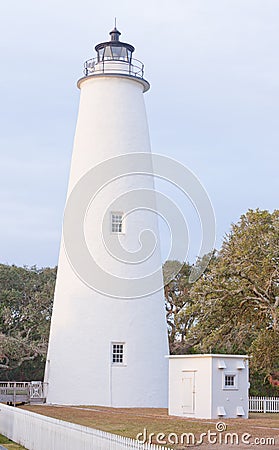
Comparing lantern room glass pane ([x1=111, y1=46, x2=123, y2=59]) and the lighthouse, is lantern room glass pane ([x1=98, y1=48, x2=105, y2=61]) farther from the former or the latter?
the lighthouse

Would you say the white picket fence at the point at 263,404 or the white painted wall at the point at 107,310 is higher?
the white painted wall at the point at 107,310

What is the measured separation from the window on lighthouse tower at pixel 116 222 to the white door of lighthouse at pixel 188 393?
20.2ft

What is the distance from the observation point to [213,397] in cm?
2134

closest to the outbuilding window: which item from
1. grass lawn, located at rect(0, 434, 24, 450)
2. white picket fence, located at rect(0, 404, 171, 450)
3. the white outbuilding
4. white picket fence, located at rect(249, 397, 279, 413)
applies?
the white outbuilding

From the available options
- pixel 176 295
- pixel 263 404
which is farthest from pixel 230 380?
pixel 176 295

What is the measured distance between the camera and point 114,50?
27.9 meters

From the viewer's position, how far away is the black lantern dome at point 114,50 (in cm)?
2781

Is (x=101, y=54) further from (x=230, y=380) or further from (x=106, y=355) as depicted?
(x=230, y=380)

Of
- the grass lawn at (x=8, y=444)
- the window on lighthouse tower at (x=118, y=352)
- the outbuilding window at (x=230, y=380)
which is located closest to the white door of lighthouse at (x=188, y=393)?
the outbuilding window at (x=230, y=380)

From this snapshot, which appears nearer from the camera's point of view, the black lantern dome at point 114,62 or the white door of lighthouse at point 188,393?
the white door of lighthouse at point 188,393

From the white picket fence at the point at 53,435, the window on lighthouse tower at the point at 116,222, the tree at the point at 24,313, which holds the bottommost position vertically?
the white picket fence at the point at 53,435

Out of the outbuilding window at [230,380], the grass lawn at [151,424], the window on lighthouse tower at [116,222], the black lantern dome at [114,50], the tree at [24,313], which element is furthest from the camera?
the tree at [24,313]

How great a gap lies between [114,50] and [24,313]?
1420 cm

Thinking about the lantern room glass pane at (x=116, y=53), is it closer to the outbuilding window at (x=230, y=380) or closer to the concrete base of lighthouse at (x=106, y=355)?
the concrete base of lighthouse at (x=106, y=355)
